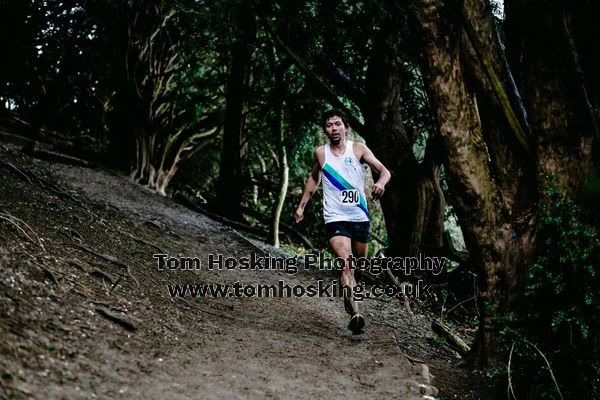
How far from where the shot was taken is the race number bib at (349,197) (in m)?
5.90

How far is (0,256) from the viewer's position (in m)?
4.05

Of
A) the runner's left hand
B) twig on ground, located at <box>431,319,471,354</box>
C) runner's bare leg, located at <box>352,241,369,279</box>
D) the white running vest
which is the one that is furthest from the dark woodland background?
runner's bare leg, located at <box>352,241,369,279</box>

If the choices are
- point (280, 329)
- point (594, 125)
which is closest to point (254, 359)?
point (280, 329)

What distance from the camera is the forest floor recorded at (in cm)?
328

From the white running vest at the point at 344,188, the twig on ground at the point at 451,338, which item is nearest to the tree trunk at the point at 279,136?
the twig on ground at the point at 451,338

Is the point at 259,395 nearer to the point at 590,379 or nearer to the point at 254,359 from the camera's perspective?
the point at 254,359

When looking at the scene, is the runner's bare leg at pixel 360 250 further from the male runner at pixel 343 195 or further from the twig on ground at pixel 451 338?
the twig on ground at pixel 451 338

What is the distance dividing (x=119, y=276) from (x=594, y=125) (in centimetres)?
438

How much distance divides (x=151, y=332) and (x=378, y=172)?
283 cm

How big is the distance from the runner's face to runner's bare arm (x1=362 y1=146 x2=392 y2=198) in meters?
0.32

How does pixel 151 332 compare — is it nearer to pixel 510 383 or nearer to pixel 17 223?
pixel 17 223

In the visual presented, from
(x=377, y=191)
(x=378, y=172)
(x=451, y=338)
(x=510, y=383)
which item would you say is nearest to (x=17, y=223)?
(x=377, y=191)

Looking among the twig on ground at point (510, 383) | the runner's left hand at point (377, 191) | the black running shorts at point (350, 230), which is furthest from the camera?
the black running shorts at point (350, 230)

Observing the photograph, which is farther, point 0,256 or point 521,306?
point 521,306
